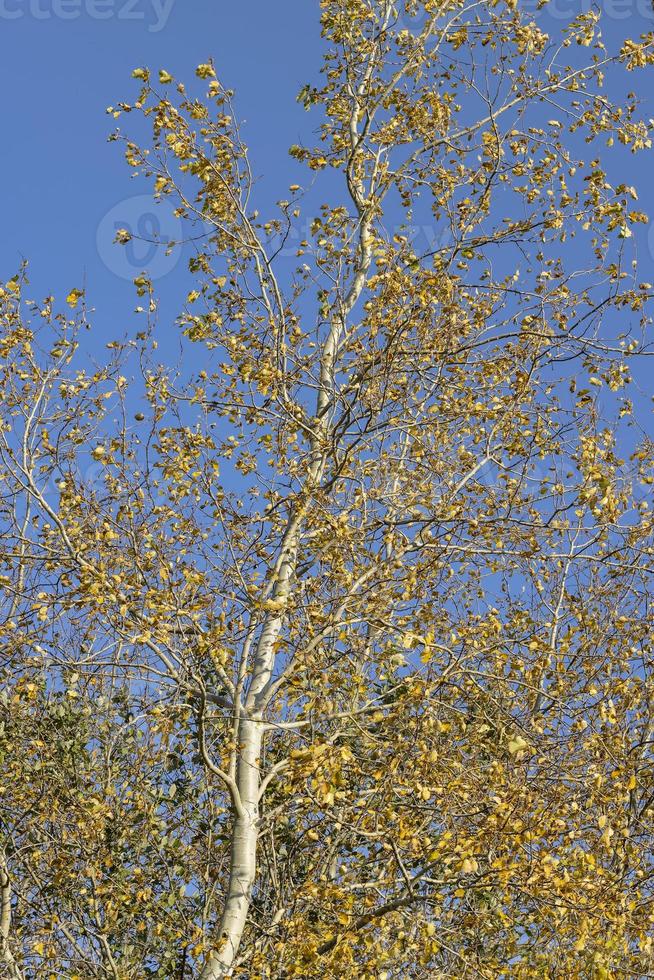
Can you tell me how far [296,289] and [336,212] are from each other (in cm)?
152

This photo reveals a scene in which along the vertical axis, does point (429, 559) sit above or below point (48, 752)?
above

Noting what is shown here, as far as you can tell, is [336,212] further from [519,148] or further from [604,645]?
[604,645]

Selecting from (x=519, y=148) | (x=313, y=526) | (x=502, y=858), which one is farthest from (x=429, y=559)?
(x=519, y=148)

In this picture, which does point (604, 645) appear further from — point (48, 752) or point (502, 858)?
point (48, 752)

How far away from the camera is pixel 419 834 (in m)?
8.68

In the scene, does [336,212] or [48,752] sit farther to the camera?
[336,212]

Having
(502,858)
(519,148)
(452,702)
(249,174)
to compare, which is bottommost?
(502,858)

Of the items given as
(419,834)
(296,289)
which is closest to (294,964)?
(419,834)

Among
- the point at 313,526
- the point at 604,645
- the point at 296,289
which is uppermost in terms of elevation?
the point at 296,289

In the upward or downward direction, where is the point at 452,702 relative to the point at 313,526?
downward

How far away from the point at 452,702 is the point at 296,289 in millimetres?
4743

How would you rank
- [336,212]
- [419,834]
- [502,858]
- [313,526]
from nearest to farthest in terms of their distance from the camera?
[502,858]
[419,834]
[313,526]
[336,212]

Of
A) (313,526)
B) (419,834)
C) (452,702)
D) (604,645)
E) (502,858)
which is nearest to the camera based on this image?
(502,858)

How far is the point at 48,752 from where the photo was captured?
10.9 metres
